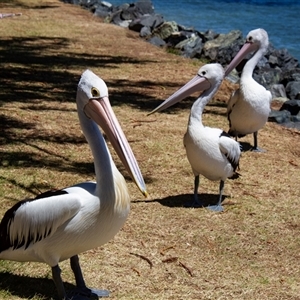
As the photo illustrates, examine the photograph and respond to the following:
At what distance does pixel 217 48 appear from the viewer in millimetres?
12719

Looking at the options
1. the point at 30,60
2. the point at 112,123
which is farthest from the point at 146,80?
the point at 112,123

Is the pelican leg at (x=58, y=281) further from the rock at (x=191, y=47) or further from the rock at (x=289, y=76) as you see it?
the rock at (x=191, y=47)

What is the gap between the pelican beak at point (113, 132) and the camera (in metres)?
3.44

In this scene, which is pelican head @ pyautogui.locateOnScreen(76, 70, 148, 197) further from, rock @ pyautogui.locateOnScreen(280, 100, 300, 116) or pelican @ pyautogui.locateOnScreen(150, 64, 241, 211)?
rock @ pyautogui.locateOnScreen(280, 100, 300, 116)

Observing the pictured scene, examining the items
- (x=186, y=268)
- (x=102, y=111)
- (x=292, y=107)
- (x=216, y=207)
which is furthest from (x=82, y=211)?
(x=292, y=107)

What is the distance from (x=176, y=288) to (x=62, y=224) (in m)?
0.94

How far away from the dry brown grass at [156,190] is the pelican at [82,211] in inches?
12.8

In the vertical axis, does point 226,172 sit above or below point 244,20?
above

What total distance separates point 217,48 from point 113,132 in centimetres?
950

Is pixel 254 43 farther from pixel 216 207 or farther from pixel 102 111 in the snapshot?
pixel 102 111

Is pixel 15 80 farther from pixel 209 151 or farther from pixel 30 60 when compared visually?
pixel 209 151

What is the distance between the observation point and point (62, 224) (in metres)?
3.43

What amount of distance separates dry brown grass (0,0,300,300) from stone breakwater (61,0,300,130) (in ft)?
2.41

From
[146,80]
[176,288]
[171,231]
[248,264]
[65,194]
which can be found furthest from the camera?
[146,80]
